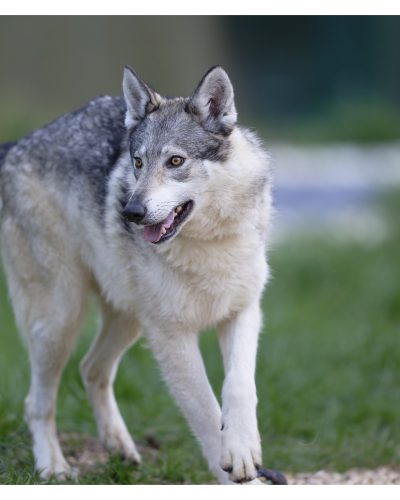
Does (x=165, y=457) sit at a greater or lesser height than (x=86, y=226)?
lesser

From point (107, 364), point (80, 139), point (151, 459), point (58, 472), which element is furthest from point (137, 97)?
point (151, 459)

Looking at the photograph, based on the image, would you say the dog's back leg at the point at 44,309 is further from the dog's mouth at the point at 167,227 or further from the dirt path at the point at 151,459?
the dog's mouth at the point at 167,227

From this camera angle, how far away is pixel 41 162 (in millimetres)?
5148

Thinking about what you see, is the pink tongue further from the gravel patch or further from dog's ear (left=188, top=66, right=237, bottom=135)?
the gravel patch

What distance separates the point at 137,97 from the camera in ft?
15.0

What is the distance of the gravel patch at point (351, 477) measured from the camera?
4.94 meters

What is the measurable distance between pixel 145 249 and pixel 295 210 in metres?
8.57

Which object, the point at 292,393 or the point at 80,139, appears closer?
the point at 80,139

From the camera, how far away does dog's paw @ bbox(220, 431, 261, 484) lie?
4098 mm

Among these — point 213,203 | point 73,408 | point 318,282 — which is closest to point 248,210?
point 213,203

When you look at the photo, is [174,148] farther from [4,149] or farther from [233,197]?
[4,149]

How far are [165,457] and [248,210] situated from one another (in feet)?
5.43

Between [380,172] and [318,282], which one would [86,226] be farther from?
[380,172]

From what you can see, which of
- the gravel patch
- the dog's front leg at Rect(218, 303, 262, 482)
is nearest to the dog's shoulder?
the dog's front leg at Rect(218, 303, 262, 482)
